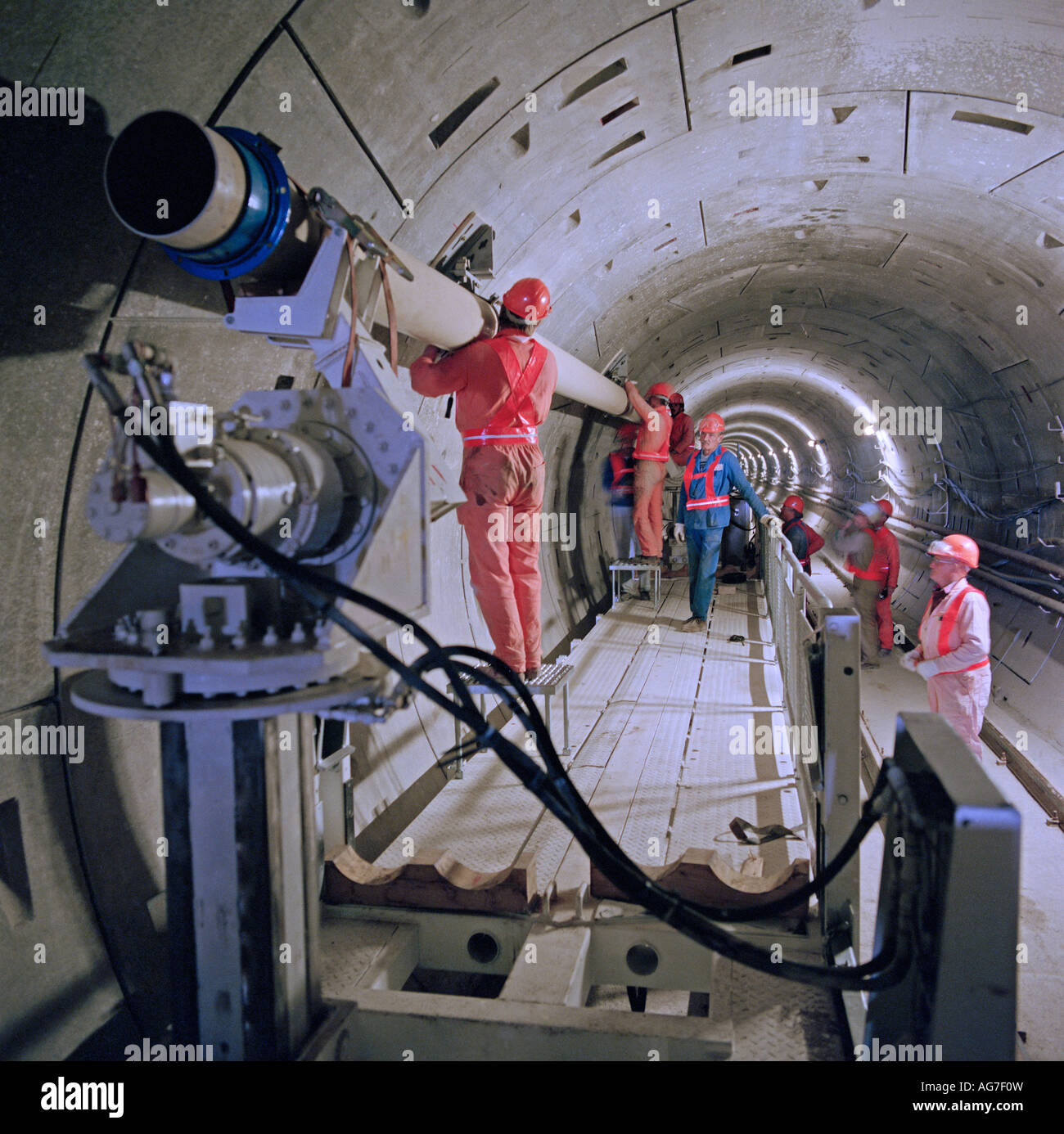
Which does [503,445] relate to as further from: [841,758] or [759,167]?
[759,167]

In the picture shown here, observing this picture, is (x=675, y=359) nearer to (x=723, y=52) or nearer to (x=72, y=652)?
(x=723, y=52)

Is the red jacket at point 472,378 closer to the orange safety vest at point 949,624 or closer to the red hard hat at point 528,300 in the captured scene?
the red hard hat at point 528,300

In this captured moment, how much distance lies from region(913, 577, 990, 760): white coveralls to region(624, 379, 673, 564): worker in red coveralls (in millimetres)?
3504

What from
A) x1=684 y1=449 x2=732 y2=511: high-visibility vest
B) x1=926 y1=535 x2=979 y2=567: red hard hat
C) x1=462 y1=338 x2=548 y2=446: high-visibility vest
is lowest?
x1=926 y1=535 x2=979 y2=567: red hard hat

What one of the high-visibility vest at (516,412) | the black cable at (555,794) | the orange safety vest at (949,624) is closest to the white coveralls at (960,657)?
the orange safety vest at (949,624)

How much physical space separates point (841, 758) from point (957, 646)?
321 cm

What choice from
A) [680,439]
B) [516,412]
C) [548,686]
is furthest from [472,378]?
[680,439]

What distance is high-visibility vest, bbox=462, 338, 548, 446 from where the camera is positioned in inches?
157

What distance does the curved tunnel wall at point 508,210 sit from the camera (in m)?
2.21

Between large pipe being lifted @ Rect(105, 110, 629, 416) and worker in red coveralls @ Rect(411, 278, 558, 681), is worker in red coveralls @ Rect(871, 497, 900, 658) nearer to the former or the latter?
worker in red coveralls @ Rect(411, 278, 558, 681)

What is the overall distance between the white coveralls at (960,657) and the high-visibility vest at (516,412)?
3.19 meters

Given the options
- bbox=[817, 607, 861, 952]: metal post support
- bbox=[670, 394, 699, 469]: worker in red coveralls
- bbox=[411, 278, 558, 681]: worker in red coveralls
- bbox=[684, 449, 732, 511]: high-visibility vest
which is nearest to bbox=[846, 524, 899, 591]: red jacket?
bbox=[670, 394, 699, 469]: worker in red coveralls

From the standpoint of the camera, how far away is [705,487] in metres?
7.65
